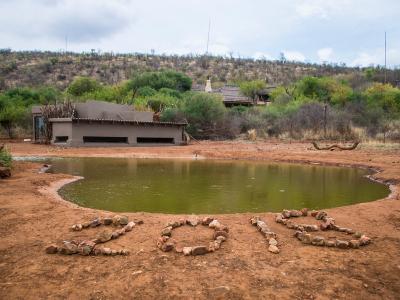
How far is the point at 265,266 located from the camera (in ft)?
17.2

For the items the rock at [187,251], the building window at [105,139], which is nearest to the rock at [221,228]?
the rock at [187,251]

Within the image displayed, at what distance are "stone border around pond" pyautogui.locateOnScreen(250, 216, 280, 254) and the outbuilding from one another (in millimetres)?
21260

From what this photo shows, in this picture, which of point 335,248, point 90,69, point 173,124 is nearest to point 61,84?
point 90,69

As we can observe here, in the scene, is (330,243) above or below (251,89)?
below

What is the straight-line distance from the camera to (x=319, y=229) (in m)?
6.77

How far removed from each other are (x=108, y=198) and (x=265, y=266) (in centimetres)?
543

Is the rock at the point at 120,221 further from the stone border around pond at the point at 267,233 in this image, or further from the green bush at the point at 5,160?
the green bush at the point at 5,160

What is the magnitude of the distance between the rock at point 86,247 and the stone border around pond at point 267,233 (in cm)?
233

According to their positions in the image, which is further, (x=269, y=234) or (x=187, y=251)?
(x=269, y=234)

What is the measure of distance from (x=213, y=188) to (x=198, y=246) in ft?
19.2

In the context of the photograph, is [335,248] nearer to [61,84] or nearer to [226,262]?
[226,262]

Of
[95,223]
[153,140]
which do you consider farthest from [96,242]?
[153,140]

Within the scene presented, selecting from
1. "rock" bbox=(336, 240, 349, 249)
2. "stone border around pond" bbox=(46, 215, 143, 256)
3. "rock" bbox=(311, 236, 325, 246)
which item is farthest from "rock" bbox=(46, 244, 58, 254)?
"rock" bbox=(336, 240, 349, 249)

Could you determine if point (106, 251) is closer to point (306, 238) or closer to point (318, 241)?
point (306, 238)
